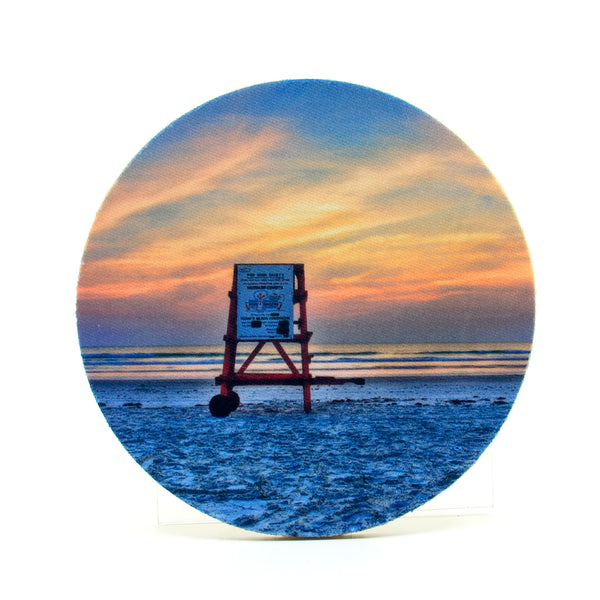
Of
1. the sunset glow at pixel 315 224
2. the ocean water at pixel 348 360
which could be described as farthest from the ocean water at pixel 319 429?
the sunset glow at pixel 315 224

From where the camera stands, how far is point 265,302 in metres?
5.86

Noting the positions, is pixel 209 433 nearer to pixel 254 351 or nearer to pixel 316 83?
pixel 254 351

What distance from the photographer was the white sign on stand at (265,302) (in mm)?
5828

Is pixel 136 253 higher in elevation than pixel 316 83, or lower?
lower

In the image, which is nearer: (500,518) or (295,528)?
(295,528)

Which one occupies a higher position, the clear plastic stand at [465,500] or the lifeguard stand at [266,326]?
the lifeguard stand at [266,326]

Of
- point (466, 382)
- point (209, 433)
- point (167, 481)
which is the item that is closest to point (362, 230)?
point (466, 382)

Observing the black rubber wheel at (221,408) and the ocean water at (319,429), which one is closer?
the ocean water at (319,429)

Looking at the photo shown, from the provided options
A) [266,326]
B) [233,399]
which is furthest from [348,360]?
[233,399]

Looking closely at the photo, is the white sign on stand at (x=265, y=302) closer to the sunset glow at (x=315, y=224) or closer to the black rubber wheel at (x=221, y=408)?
the sunset glow at (x=315, y=224)

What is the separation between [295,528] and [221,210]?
6.04 ft

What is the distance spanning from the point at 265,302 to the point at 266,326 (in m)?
0.15

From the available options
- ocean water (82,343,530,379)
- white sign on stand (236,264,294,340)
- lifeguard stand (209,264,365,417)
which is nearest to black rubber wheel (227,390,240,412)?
lifeguard stand (209,264,365,417)

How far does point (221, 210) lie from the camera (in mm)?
5801
